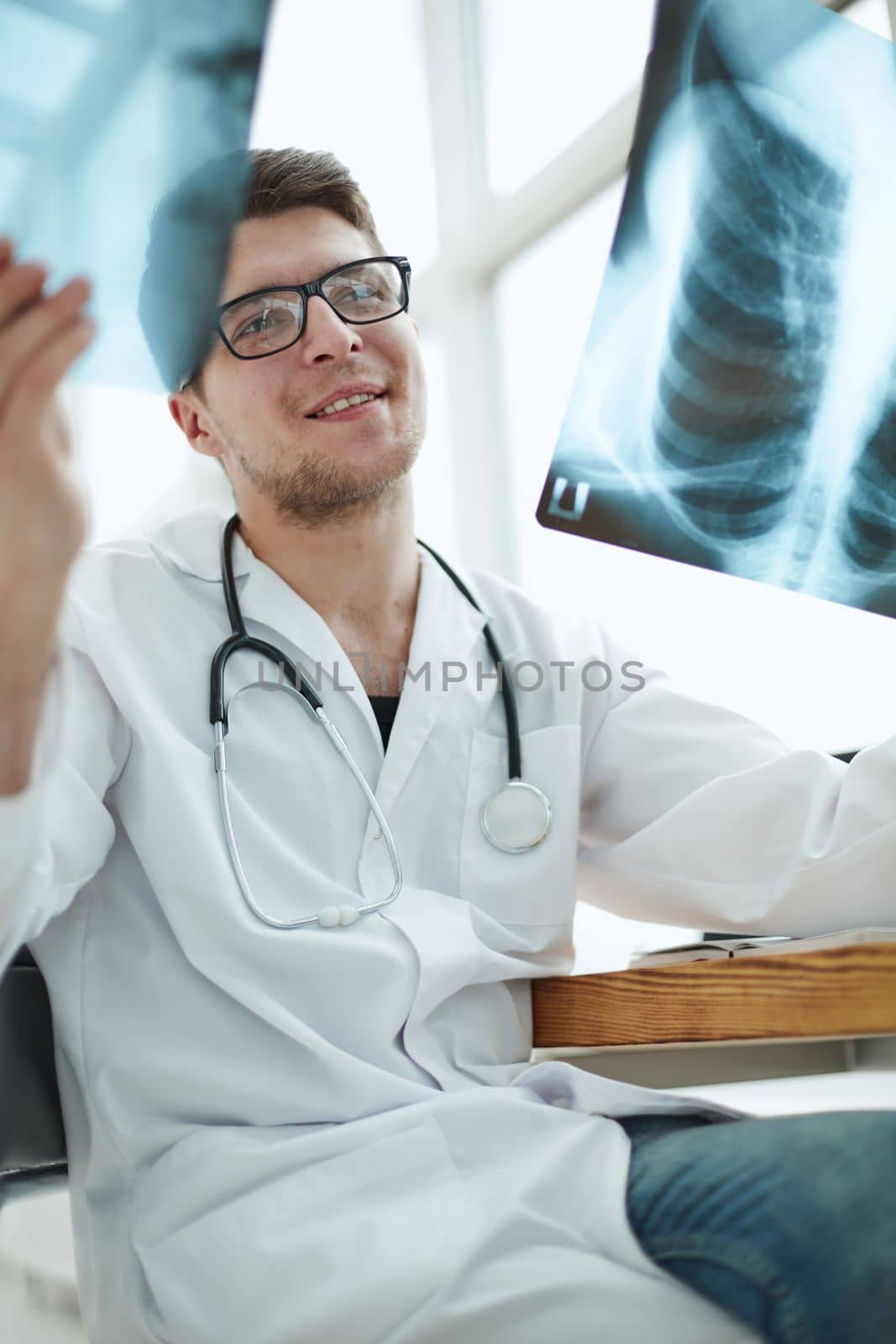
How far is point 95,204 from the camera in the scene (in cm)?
64

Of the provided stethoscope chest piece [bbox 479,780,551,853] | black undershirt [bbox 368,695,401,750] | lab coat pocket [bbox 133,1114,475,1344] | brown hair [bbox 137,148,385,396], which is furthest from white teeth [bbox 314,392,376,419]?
Result: lab coat pocket [bbox 133,1114,475,1344]

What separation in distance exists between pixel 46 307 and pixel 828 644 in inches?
50.4

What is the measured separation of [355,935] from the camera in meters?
0.90

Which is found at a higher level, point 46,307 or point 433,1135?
point 46,307

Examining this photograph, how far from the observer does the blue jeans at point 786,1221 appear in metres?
0.58

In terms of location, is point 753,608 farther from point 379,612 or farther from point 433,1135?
point 433,1135

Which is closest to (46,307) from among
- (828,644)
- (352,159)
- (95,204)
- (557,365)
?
(95,204)

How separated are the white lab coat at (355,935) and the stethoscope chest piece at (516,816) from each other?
0.02m

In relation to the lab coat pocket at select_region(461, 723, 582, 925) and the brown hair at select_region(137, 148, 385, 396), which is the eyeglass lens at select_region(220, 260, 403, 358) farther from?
the lab coat pocket at select_region(461, 723, 582, 925)

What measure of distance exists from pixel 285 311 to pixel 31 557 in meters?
0.62

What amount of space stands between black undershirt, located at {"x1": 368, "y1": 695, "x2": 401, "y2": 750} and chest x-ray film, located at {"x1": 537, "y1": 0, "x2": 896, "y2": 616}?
9.1 inches

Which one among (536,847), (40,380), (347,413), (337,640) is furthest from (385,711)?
(40,380)

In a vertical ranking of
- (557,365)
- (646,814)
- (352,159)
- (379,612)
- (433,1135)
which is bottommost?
(433,1135)

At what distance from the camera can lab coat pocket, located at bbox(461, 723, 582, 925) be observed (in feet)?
3.33
